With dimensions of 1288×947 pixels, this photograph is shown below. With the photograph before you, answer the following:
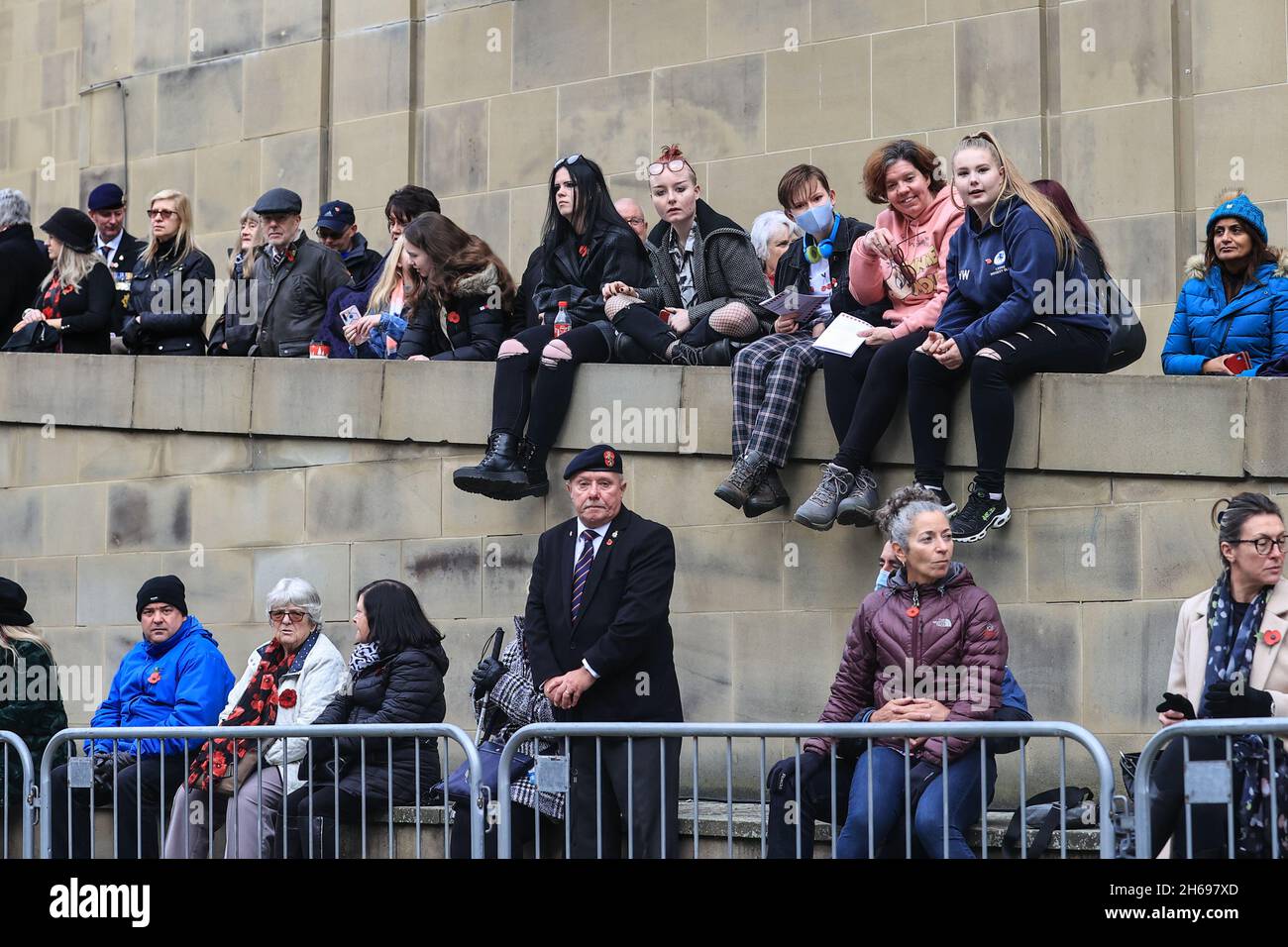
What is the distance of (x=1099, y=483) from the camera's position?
31.7 ft

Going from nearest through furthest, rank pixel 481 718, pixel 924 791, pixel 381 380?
pixel 924 791 → pixel 481 718 → pixel 381 380

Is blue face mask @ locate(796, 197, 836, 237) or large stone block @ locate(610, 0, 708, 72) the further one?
large stone block @ locate(610, 0, 708, 72)

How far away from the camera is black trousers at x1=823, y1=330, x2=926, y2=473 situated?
985cm

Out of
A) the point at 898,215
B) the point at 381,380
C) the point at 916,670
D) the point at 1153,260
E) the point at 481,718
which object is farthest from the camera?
the point at 1153,260

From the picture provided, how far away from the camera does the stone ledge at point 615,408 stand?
Result: 9312mm

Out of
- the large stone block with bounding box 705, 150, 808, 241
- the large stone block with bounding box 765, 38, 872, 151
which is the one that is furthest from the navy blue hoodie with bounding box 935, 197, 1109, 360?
the large stone block with bounding box 705, 150, 808, 241

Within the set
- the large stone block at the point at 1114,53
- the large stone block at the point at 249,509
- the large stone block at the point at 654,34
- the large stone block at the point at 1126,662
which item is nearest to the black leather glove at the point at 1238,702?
the large stone block at the point at 1126,662

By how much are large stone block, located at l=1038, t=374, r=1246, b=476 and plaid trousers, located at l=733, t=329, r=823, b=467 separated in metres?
1.30

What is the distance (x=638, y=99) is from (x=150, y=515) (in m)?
5.30

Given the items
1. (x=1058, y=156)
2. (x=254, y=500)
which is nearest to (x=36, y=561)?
(x=254, y=500)

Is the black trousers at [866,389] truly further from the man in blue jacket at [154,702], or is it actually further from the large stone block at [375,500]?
the man in blue jacket at [154,702]

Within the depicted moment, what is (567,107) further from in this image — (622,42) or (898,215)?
(898,215)

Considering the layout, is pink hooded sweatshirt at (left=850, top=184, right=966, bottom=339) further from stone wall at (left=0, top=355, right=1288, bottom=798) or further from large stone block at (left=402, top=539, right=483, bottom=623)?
large stone block at (left=402, top=539, right=483, bottom=623)

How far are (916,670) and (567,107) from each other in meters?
9.09
